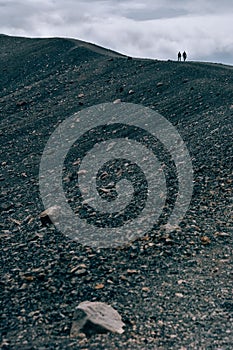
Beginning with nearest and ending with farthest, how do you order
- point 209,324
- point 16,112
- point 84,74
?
point 209,324
point 16,112
point 84,74

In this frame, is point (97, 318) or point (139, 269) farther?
point (139, 269)

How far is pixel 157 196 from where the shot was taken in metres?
14.0

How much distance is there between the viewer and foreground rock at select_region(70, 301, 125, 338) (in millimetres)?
8117

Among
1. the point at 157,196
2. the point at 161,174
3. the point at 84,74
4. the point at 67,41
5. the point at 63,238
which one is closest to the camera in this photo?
the point at 63,238

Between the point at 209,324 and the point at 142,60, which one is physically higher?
the point at 142,60

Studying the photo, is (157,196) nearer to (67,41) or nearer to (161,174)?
(161,174)

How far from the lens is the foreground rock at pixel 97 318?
26.6ft

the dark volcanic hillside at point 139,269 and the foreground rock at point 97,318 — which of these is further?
the dark volcanic hillside at point 139,269

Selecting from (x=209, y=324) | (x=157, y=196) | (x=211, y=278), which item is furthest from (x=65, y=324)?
(x=157, y=196)

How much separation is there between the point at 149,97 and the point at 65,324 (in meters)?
21.2

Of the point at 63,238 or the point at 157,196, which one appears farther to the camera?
the point at 157,196

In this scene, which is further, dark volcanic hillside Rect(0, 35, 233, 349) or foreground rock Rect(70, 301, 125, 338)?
dark volcanic hillside Rect(0, 35, 233, 349)

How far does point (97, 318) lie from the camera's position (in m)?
8.22

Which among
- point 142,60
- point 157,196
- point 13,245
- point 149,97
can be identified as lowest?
point 13,245
